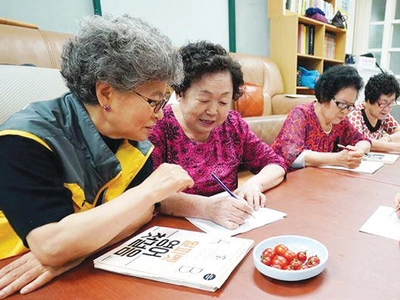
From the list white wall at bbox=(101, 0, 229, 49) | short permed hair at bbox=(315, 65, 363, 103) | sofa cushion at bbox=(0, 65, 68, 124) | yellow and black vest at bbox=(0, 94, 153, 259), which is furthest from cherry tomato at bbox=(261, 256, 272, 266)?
white wall at bbox=(101, 0, 229, 49)

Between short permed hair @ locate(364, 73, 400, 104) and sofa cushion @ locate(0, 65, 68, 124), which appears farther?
short permed hair @ locate(364, 73, 400, 104)

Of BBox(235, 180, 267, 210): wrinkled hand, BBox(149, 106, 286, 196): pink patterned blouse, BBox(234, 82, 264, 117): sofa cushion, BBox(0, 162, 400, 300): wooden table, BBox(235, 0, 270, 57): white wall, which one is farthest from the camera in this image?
BBox(235, 0, 270, 57): white wall

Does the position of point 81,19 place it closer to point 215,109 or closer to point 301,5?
point 215,109

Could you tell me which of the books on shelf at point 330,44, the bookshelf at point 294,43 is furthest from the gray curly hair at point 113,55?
the books on shelf at point 330,44

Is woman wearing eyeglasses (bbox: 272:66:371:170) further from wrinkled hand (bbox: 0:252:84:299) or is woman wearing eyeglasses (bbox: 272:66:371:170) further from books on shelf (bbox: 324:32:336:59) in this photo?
books on shelf (bbox: 324:32:336:59)

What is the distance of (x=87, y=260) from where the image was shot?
2.22 feet

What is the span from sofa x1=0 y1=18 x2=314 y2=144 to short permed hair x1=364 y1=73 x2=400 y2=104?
2.72 ft

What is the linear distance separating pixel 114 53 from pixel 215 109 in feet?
1.76

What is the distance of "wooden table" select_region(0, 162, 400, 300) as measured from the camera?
0.56 m

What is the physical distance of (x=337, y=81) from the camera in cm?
167

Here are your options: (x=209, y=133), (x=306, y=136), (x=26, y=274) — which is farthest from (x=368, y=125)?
(x=26, y=274)

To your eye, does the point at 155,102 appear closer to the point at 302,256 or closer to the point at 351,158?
the point at 302,256

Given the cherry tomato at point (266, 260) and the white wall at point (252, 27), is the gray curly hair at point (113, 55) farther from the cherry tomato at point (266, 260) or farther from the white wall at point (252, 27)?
the white wall at point (252, 27)

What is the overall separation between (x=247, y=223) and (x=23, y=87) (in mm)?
966
